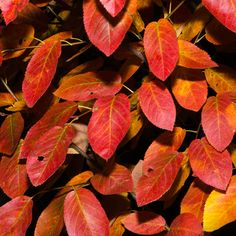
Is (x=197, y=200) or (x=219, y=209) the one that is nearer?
(x=219, y=209)

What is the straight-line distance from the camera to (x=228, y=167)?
2.90ft

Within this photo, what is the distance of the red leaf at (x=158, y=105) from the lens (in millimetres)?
843

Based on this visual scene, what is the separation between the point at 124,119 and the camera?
2.84 feet

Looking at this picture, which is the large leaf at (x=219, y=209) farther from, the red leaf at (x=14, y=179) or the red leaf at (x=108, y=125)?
the red leaf at (x=14, y=179)

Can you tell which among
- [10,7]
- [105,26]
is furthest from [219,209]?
[10,7]

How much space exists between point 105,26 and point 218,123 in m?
0.29

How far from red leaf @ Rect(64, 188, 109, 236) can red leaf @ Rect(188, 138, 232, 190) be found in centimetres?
22

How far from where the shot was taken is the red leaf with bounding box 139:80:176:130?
33.2 inches

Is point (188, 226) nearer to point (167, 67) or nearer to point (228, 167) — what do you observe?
point (228, 167)

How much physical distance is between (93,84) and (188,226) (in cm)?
36

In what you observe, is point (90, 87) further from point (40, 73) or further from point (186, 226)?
point (186, 226)

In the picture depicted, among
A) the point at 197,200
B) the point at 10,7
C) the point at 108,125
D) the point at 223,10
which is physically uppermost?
the point at 223,10

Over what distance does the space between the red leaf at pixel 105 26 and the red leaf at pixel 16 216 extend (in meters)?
Answer: 0.48

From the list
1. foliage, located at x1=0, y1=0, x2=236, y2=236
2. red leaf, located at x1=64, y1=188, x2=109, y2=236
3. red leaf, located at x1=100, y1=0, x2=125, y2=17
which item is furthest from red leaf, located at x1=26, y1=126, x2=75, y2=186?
red leaf, located at x1=100, y1=0, x2=125, y2=17
